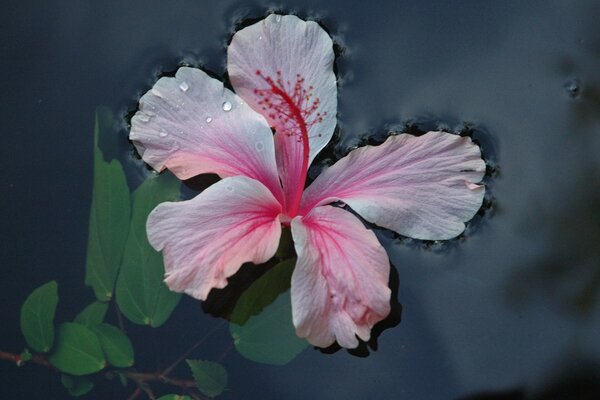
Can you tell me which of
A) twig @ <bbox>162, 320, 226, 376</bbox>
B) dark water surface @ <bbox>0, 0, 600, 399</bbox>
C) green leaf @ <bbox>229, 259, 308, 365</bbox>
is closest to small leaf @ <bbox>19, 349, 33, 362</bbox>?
dark water surface @ <bbox>0, 0, 600, 399</bbox>

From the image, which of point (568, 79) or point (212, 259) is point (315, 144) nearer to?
point (212, 259)

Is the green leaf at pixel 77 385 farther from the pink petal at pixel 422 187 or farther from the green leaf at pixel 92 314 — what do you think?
the pink petal at pixel 422 187

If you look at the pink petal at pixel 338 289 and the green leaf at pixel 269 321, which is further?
the green leaf at pixel 269 321

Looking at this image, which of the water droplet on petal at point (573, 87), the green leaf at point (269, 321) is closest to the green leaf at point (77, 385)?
the green leaf at point (269, 321)

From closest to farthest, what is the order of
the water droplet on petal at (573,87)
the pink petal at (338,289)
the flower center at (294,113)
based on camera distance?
1. the pink petal at (338,289)
2. the flower center at (294,113)
3. the water droplet on petal at (573,87)

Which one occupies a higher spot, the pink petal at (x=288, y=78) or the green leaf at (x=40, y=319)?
the pink petal at (x=288, y=78)
